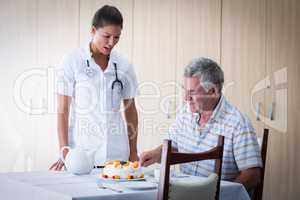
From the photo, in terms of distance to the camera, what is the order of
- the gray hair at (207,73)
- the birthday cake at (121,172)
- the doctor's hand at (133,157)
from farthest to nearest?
1. the doctor's hand at (133,157)
2. the gray hair at (207,73)
3. the birthday cake at (121,172)

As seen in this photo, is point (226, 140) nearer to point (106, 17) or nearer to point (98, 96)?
point (98, 96)

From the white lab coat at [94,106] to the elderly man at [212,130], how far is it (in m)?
0.67

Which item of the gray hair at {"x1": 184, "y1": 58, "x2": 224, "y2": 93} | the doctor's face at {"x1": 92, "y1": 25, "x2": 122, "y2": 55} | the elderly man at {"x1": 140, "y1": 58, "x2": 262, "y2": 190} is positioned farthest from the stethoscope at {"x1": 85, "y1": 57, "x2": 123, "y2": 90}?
the gray hair at {"x1": 184, "y1": 58, "x2": 224, "y2": 93}

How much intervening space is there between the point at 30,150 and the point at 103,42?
48.0 inches

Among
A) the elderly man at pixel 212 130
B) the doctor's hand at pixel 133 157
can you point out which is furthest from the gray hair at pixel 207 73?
the doctor's hand at pixel 133 157

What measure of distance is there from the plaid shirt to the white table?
0.25 m

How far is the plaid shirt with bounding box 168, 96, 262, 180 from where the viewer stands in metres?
2.75

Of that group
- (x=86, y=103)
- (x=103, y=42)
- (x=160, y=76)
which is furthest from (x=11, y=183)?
(x=160, y=76)

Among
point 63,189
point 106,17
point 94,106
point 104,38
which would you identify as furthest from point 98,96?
point 63,189

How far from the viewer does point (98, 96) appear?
3.58 meters

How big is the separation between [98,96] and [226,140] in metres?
1.03

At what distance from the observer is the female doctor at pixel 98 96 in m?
3.59

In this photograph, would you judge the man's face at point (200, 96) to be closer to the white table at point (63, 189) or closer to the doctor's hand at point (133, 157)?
the white table at point (63, 189)

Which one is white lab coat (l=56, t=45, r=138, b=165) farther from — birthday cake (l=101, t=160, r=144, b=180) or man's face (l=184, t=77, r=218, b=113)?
birthday cake (l=101, t=160, r=144, b=180)
